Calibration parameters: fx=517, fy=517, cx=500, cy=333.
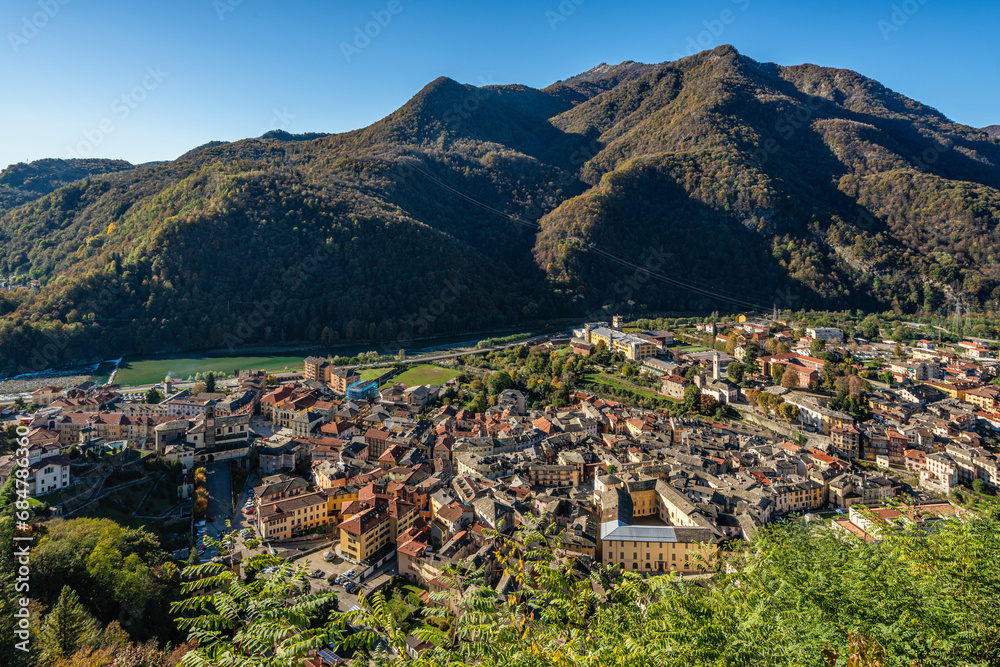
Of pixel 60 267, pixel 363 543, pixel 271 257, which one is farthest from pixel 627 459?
pixel 60 267

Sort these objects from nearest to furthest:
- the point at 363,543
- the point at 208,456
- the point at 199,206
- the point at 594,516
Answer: the point at 363,543, the point at 594,516, the point at 208,456, the point at 199,206

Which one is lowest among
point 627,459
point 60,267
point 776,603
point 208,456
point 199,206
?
point 627,459

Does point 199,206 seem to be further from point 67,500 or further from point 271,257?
point 67,500

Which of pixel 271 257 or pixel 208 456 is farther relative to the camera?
pixel 271 257

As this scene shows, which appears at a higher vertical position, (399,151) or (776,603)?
(399,151)

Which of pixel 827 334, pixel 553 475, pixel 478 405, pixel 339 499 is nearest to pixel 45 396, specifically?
pixel 339 499

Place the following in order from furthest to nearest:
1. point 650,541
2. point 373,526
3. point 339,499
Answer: point 339,499 → point 373,526 → point 650,541

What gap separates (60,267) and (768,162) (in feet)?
274

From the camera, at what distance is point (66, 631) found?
7383 mm

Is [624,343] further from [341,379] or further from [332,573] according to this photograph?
[332,573]

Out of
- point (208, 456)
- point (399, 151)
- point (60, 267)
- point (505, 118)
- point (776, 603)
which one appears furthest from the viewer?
point (505, 118)

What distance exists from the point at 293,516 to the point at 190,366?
86.7 ft

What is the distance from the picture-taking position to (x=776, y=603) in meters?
4.30

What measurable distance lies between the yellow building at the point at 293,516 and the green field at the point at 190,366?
2126 centimetres
